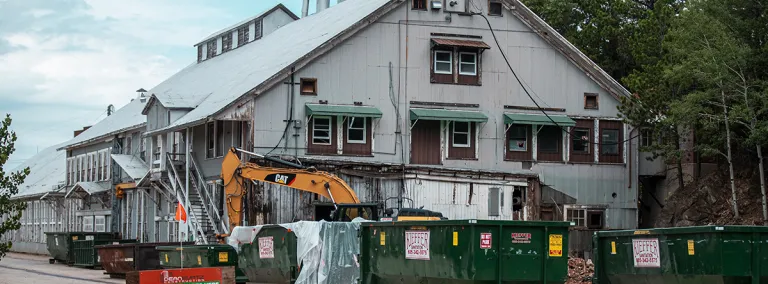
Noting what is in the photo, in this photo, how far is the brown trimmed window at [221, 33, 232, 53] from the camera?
5846cm

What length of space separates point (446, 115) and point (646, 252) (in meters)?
20.1

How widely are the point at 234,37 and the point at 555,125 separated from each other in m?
23.3

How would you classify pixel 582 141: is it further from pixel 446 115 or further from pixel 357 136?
pixel 357 136

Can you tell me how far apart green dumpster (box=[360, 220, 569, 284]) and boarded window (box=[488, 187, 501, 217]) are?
16914mm

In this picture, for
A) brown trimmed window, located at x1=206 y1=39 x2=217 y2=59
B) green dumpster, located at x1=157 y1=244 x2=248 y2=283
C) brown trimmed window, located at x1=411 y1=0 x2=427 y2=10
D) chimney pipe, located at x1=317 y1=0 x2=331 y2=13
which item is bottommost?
green dumpster, located at x1=157 y1=244 x2=248 y2=283

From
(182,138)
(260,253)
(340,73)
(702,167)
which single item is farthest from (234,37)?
(260,253)

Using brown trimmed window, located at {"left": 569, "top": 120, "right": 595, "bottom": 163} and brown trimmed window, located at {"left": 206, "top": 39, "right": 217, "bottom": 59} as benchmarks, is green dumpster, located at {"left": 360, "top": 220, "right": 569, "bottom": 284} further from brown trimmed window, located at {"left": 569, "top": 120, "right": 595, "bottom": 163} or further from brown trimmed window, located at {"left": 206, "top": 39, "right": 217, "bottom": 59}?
brown trimmed window, located at {"left": 206, "top": 39, "right": 217, "bottom": 59}

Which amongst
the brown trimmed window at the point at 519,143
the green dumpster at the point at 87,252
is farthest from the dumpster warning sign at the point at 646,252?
the green dumpster at the point at 87,252

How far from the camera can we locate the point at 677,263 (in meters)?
18.0

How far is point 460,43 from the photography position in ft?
129

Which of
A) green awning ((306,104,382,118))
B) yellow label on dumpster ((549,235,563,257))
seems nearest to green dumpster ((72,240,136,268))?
green awning ((306,104,382,118))

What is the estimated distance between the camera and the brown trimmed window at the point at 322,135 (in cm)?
3803

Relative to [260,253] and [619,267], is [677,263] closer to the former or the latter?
[619,267]

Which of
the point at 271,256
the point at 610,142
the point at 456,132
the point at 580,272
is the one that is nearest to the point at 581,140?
the point at 610,142
